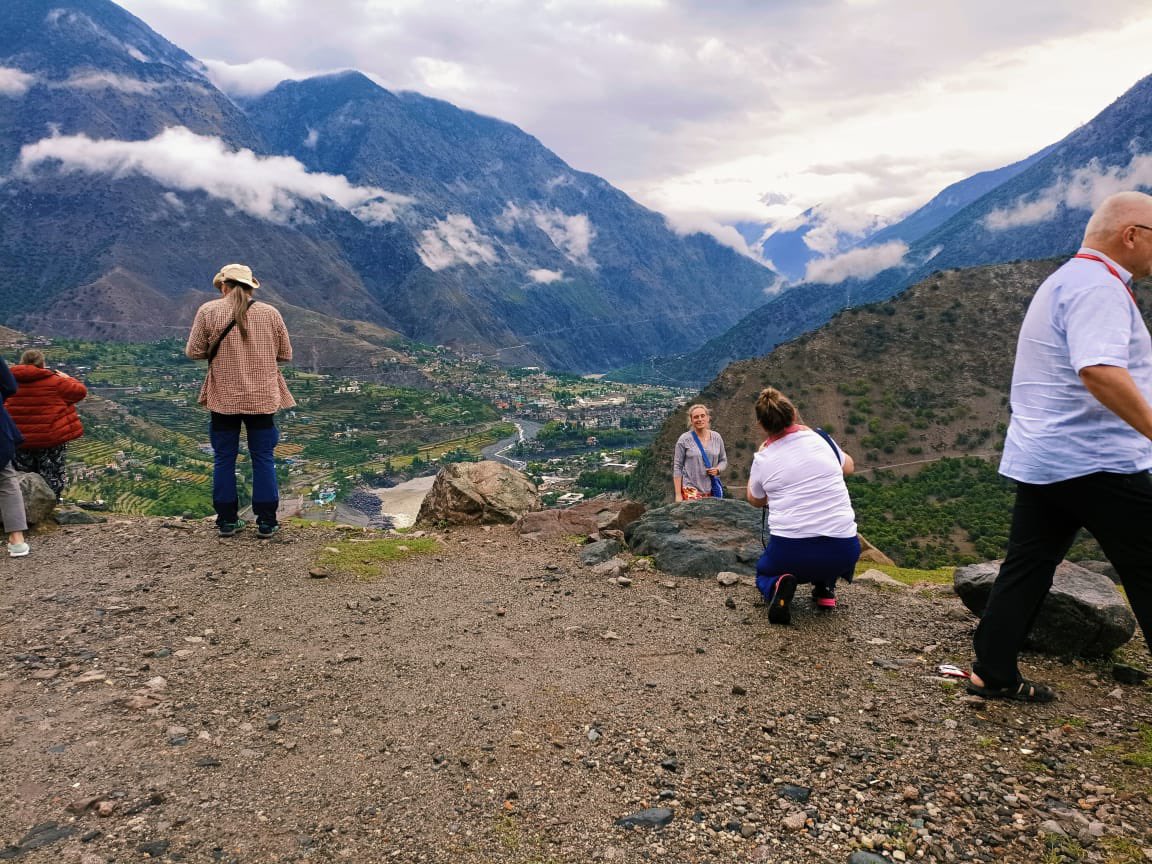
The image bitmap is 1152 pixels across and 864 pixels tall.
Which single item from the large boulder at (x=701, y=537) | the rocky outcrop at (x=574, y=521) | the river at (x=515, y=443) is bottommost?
the river at (x=515, y=443)

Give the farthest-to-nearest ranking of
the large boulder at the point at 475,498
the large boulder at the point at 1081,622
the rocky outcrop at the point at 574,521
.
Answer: the large boulder at the point at 475,498 < the rocky outcrop at the point at 574,521 < the large boulder at the point at 1081,622

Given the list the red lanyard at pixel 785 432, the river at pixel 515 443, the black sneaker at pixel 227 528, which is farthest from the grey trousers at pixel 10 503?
the river at pixel 515 443

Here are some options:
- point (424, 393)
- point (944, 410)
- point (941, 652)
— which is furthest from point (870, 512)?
point (424, 393)

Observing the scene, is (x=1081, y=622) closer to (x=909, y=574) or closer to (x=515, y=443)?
(x=909, y=574)

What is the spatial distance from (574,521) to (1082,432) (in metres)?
7.54

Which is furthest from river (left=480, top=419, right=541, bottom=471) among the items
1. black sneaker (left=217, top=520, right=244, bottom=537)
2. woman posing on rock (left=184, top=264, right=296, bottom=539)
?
woman posing on rock (left=184, top=264, right=296, bottom=539)

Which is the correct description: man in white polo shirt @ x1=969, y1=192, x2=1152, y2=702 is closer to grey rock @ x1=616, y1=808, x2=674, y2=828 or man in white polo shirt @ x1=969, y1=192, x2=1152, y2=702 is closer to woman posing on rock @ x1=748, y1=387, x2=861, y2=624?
woman posing on rock @ x1=748, y1=387, x2=861, y2=624

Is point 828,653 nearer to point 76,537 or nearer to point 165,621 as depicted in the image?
point 165,621

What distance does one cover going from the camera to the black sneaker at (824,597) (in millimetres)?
6172

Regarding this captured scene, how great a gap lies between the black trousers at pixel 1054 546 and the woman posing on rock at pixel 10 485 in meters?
10.1

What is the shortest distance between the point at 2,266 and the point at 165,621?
254 metres

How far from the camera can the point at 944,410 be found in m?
68.9

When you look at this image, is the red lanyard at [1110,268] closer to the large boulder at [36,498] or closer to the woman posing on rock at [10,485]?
the woman posing on rock at [10,485]

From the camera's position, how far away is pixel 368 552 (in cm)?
818
